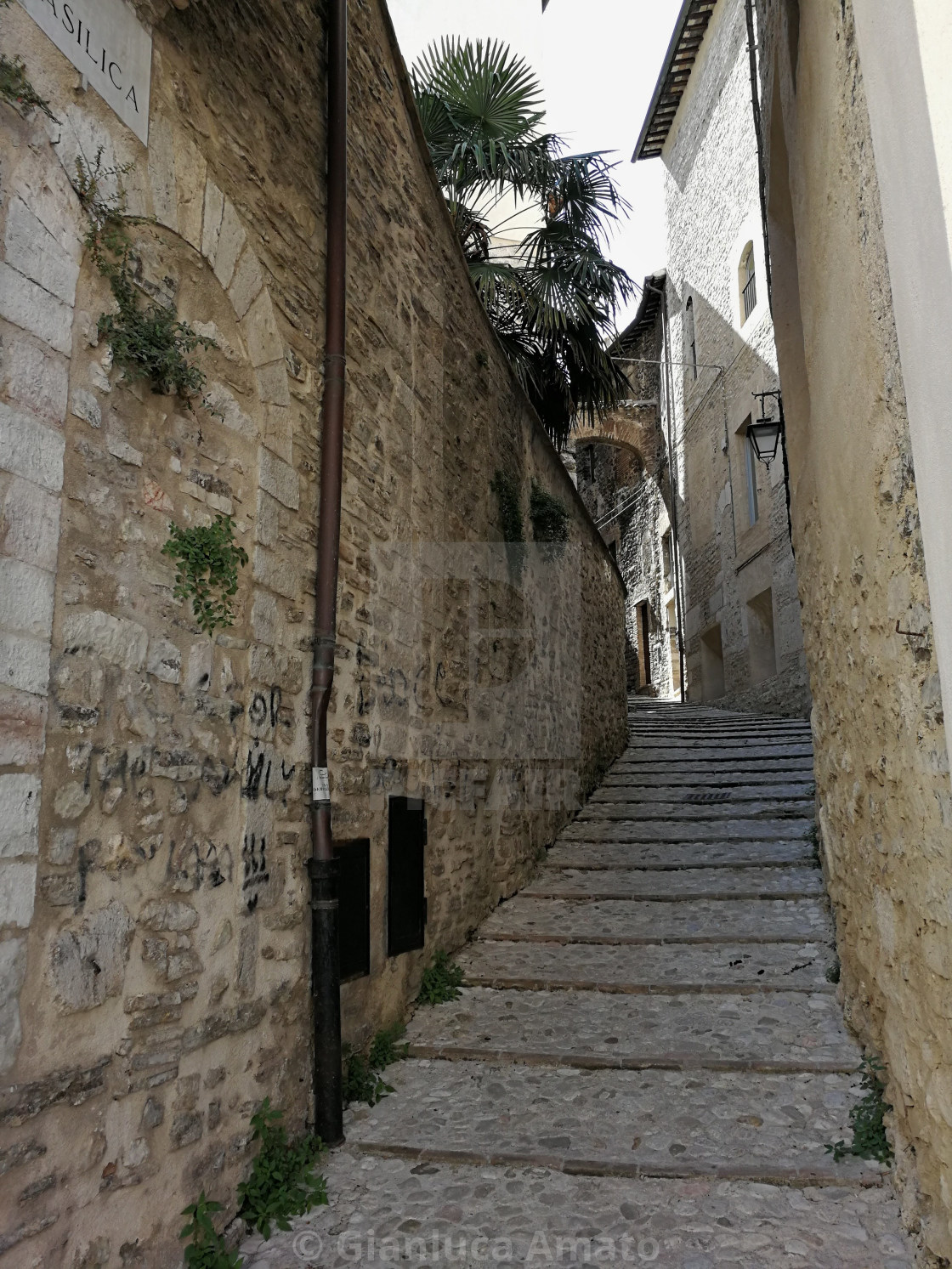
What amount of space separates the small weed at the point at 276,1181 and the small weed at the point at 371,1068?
0.44 metres

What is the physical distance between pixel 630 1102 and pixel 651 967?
4.27ft

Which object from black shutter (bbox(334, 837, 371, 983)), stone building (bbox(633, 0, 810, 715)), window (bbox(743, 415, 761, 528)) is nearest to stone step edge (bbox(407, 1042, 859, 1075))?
black shutter (bbox(334, 837, 371, 983))

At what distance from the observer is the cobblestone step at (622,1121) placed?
3.01 meters

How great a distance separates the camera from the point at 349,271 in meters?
4.01

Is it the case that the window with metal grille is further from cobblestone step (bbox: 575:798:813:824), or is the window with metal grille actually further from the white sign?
the white sign

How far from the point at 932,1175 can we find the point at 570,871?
4241 millimetres

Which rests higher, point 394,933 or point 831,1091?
point 394,933

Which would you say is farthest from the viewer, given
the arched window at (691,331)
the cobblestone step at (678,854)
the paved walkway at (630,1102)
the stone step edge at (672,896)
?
the arched window at (691,331)

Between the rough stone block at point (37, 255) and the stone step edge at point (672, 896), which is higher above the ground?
the rough stone block at point (37, 255)

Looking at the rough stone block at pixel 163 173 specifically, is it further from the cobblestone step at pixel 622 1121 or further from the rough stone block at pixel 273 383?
the cobblestone step at pixel 622 1121

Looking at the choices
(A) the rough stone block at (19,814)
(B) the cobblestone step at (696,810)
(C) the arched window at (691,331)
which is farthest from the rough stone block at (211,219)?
(C) the arched window at (691,331)

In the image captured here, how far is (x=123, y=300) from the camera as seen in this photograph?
97.3 inches

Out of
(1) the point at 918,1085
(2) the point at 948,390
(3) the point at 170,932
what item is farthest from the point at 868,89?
(3) the point at 170,932

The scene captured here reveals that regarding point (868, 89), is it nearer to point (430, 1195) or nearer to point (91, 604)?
point (91, 604)
